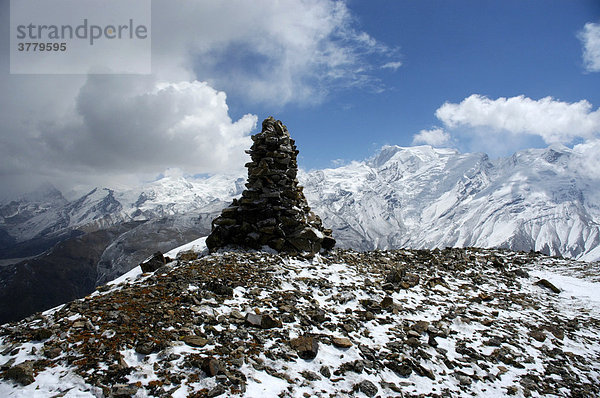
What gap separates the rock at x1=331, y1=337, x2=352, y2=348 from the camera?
10531 millimetres

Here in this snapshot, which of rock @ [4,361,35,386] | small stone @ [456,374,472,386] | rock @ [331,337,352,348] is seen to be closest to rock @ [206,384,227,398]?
rock @ [4,361,35,386]

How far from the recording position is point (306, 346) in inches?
388

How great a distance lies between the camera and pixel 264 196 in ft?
76.1

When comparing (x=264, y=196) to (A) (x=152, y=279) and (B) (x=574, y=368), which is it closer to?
(A) (x=152, y=279)

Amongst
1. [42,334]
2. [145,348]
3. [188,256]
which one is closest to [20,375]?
[42,334]

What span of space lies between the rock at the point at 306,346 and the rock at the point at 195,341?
282 cm

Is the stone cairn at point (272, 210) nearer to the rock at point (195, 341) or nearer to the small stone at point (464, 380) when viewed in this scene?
the rock at point (195, 341)

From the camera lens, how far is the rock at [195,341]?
9.09 meters

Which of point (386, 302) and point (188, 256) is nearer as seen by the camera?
point (386, 302)

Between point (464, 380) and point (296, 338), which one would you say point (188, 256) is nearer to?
point (296, 338)

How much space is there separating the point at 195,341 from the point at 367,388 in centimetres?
528

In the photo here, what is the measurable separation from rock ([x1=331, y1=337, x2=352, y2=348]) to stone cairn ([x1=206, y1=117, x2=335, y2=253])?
1028 cm

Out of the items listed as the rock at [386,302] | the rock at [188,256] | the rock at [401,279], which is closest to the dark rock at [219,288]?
the rock at [188,256]

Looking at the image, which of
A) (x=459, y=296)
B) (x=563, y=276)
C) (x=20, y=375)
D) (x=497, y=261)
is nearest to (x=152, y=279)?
(x=20, y=375)
